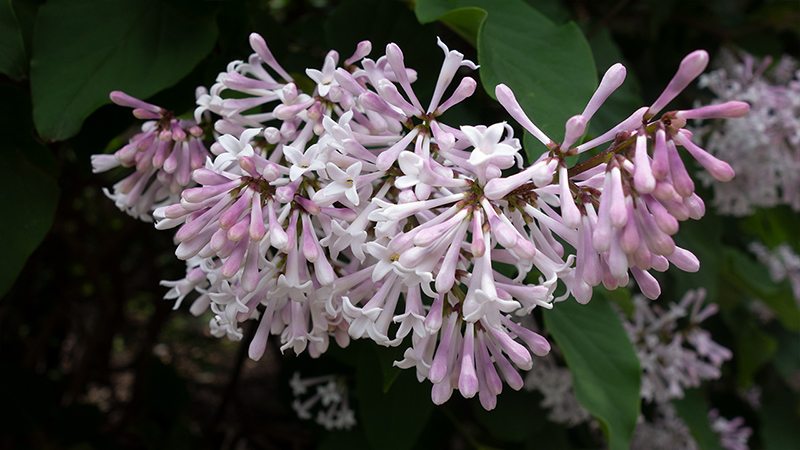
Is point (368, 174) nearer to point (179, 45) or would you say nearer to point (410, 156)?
point (410, 156)

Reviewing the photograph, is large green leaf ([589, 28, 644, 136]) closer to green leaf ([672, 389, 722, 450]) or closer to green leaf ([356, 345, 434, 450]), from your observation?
green leaf ([356, 345, 434, 450])

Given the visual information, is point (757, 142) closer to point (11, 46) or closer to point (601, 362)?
point (601, 362)

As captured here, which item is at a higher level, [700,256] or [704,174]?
[704,174]

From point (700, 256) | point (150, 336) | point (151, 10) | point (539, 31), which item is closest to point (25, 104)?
point (151, 10)

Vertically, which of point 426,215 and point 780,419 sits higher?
point 426,215

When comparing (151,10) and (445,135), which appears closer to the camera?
(445,135)

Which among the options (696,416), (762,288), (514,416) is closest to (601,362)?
(514,416)
